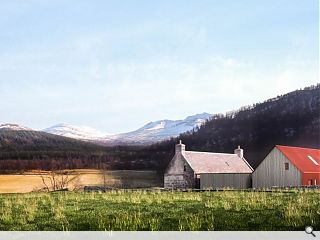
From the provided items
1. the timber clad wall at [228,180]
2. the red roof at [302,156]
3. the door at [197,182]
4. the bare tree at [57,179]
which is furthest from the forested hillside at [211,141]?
the door at [197,182]

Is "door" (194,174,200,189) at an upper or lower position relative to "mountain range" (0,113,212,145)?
lower

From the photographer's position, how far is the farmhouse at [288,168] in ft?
24.4

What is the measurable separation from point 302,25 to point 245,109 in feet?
4.41

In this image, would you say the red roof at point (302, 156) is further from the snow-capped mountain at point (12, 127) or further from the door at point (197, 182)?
the door at point (197, 182)

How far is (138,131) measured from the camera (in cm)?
704

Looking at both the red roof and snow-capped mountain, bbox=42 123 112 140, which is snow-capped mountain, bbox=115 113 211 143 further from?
the red roof

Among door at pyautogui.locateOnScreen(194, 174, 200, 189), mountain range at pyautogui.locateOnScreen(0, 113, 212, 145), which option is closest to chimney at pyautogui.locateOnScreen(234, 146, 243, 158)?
mountain range at pyautogui.locateOnScreen(0, 113, 212, 145)

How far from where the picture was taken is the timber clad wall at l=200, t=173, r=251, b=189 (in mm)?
8975

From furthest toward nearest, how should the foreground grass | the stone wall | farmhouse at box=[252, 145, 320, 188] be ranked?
the stone wall, farmhouse at box=[252, 145, 320, 188], the foreground grass

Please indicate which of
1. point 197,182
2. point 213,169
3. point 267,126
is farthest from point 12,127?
point 197,182

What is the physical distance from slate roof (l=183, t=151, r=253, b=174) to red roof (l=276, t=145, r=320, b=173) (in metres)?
0.59

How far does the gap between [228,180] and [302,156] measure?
2764 millimetres
